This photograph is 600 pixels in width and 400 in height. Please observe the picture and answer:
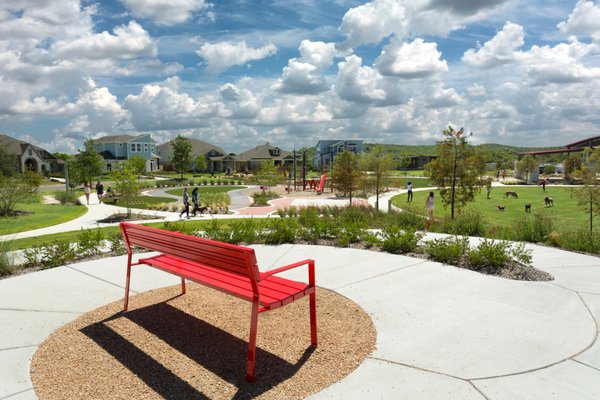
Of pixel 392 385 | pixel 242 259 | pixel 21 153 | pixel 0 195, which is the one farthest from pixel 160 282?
pixel 21 153

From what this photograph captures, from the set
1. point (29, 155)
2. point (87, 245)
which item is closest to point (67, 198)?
point (87, 245)

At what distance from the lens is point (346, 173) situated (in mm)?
26625

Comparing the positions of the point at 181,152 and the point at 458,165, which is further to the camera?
the point at 181,152

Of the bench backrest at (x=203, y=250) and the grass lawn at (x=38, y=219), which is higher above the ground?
the bench backrest at (x=203, y=250)

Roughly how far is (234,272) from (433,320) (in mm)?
2657

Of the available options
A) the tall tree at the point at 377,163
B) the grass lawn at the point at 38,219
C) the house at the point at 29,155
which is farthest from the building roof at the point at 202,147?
the tall tree at the point at 377,163

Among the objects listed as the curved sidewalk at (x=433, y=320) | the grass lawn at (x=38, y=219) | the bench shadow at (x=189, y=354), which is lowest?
the grass lawn at (x=38, y=219)

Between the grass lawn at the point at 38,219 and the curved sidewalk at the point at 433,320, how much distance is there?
10.3 meters

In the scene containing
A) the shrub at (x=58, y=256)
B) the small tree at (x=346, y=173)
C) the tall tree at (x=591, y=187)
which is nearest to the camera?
the shrub at (x=58, y=256)

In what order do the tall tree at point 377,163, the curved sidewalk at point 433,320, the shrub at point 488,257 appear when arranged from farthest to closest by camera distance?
the tall tree at point 377,163, the shrub at point 488,257, the curved sidewalk at point 433,320

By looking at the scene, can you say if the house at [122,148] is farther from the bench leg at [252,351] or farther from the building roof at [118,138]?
the bench leg at [252,351]

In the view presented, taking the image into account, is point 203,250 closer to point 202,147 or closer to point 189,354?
point 189,354

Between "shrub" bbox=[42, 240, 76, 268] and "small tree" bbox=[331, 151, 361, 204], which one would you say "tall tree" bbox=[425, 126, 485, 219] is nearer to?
"small tree" bbox=[331, 151, 361, 204]

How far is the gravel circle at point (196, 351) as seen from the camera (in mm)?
3758
